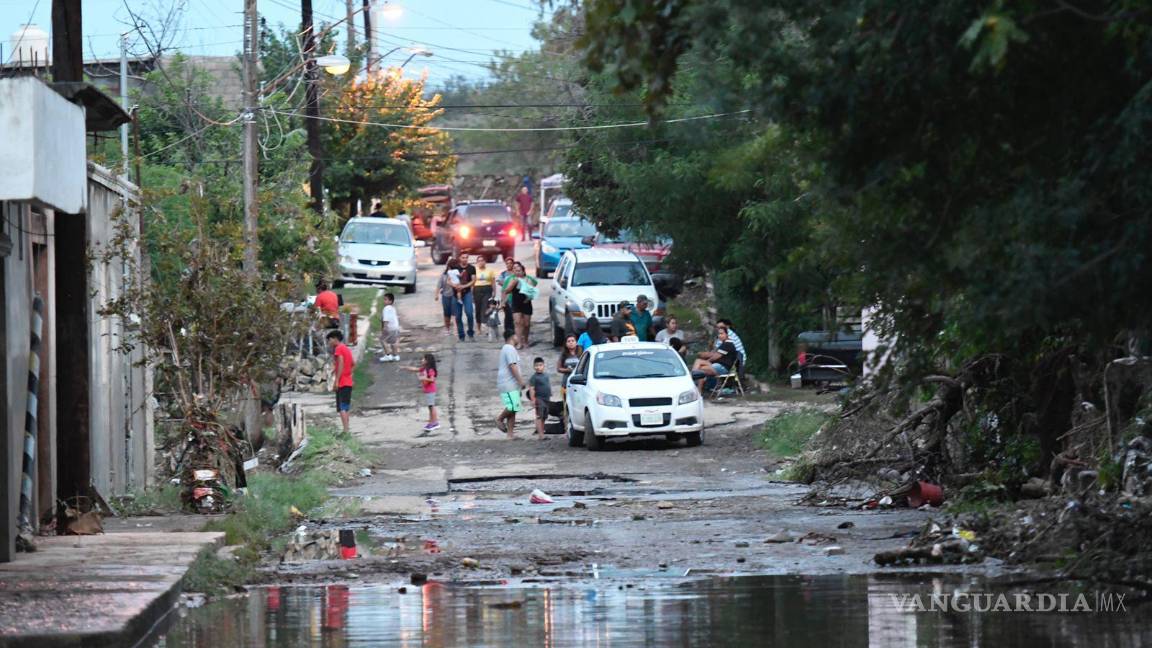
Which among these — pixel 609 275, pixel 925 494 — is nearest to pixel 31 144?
pixel 925 494

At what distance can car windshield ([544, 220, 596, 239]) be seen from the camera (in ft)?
166

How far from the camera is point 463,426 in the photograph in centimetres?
2880

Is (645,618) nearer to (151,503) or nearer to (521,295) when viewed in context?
(151,503)

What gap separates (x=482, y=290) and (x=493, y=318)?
1.03 meters

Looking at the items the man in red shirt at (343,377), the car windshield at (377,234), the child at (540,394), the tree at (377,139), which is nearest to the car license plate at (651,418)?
the child at (540,394)

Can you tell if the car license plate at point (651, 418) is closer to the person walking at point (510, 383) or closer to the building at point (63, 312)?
the person walking at point (510, 383)

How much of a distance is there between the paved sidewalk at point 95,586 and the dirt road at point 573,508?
3.86 ft

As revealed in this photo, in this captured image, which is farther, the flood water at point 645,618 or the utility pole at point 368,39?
the utility pole at point 368,39

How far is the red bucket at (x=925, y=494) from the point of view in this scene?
55.8 feet

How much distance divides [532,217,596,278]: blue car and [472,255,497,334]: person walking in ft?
34.7

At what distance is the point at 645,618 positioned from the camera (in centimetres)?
1047

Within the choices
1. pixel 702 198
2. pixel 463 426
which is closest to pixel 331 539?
pixel 463 426

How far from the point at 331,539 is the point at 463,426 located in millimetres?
12791

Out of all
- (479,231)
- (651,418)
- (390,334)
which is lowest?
(651,418)
